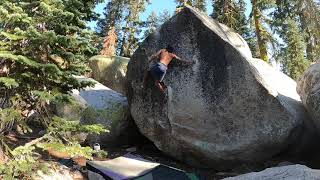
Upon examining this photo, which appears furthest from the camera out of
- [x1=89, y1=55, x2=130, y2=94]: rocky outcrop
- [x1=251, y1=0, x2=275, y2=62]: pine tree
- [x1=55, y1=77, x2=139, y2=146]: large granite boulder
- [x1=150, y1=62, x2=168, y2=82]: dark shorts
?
[x1=251, y1=0, x2=275, y2=62]: pine tree

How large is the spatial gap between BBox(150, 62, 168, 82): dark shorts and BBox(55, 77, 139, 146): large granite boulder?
8.12 ft

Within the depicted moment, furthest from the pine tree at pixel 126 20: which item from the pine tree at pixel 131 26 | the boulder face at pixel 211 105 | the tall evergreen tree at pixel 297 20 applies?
the boulder face at pixel 211 105

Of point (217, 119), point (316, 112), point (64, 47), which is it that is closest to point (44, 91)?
point (64, 47)

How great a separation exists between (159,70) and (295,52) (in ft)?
64.9

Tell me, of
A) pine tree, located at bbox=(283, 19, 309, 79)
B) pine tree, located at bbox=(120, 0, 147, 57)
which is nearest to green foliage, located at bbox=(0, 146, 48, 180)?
pine tree, located at bbox=(283, 19, 309, 79)

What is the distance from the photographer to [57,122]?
10.7 metres

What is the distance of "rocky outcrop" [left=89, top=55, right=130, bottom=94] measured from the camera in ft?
66.9

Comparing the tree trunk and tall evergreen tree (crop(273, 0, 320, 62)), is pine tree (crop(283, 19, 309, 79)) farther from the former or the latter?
the tree trunk

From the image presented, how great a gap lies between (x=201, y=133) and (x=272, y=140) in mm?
2133

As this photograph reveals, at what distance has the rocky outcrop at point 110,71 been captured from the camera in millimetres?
20406

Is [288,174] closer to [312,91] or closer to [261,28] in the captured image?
[312,91]

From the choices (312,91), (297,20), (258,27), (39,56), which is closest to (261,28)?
(258,27)

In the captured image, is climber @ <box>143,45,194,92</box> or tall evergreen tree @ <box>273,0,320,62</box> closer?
climber @ <box>143,45,194,92</box>

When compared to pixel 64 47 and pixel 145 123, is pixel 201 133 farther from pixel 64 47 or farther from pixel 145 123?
pixel 64 47
